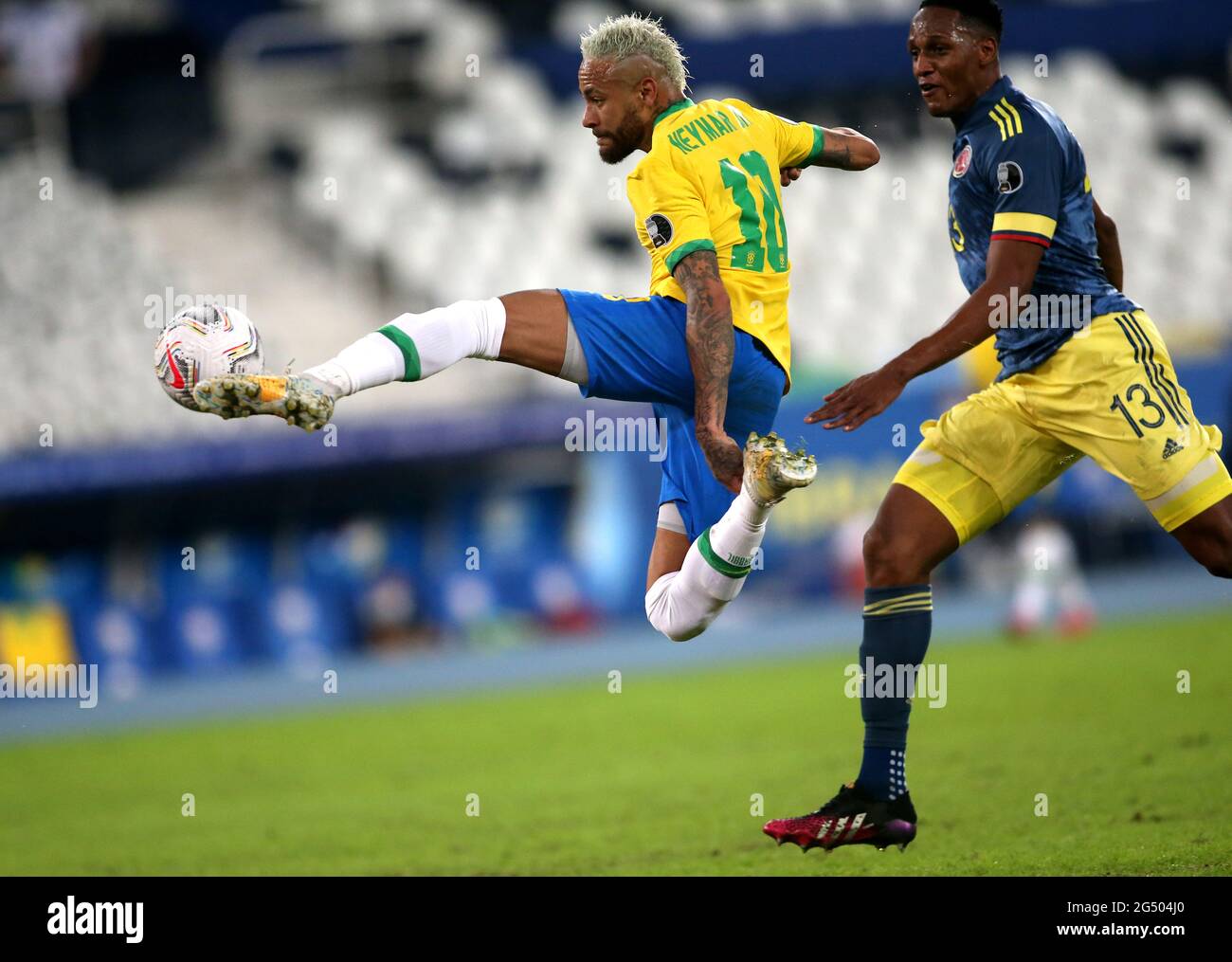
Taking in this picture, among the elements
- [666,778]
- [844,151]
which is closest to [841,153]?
[844,151]

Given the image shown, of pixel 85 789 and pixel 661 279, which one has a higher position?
pixel 661 279

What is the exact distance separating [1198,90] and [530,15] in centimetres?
1145

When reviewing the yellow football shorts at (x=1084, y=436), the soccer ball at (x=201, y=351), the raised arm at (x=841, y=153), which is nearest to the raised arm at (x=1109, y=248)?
the yellow football shorts at (x=1084, y=436)

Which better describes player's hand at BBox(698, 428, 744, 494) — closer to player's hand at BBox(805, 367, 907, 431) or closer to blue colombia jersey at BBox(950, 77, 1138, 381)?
player's hand at BBox(805, 367, 907, 431)

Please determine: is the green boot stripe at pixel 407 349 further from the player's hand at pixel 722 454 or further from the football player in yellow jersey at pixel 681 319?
the player's hand at pixel 722 454

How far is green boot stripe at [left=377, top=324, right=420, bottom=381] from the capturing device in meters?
5.29

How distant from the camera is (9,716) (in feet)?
59.3

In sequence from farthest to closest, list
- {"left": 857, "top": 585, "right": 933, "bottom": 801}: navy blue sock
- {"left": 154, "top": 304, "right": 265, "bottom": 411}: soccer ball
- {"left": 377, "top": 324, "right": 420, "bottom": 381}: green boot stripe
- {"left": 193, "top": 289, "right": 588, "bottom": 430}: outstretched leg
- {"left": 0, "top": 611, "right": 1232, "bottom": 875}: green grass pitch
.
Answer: {"left": 0, "top": 611, "right": 1232, "bottom": 875}: green grass pitch < {"left": 857, "top": 585, "right": 933, "bottom": 801}: navy blue sock < {"left": 377, "top": 324, "right": 420, "bottom": 381}: green boot stripe < {"left": 154, "top": 304, "right": 265, "bottom": 411}: soccer ball < {"left": 193, "top": 289, "right": 588, "bottom": 430}: outstretched leg

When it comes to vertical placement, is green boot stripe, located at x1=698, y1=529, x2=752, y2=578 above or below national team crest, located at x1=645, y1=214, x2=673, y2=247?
below

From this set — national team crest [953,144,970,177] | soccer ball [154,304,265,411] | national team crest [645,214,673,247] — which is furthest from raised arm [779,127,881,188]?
soccer ball [154,304,265,411]

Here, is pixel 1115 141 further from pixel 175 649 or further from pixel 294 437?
pixel 175 649

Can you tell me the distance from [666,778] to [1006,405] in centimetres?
470

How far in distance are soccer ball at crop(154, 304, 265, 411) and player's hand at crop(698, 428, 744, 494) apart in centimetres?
156

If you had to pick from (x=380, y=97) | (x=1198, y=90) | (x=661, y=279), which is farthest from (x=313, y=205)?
(x=661, y=279)
